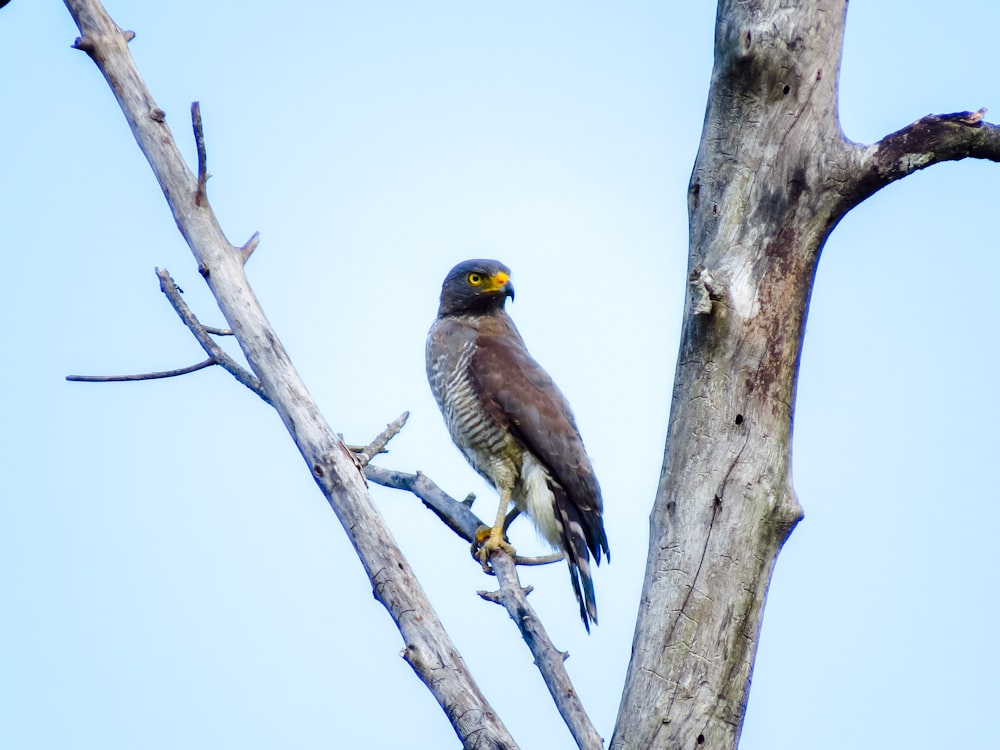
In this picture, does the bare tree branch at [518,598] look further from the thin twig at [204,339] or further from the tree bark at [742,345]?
the thin twig at [204,339]

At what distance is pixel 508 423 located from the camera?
607 cm

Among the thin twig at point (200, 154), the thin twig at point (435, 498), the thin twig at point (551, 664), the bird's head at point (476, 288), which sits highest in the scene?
the bird's head at point (476, 288)

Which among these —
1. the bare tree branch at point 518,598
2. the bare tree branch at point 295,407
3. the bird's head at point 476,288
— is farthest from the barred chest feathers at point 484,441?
the bare tree branch at point 295,407

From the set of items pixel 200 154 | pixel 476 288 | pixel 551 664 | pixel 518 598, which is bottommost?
pixel 551 664

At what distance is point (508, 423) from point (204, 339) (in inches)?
89.4

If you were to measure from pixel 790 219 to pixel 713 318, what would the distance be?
392 millimetres

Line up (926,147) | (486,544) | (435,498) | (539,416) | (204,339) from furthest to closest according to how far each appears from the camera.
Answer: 1. (539,416)
2. (486,544)
3. (435,498)
4. (204,339)
5. (926,147)

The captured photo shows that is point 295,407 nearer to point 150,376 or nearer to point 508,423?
point 150,376

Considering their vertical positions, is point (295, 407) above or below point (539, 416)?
below

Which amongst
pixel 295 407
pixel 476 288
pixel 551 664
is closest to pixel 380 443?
pixel 295 407

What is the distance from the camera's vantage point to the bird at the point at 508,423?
5.68 meters

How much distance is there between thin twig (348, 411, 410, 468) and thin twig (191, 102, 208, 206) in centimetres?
118

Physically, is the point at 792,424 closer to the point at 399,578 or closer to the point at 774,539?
the point at 774,539

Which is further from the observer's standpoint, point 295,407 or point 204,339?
point 204,339
